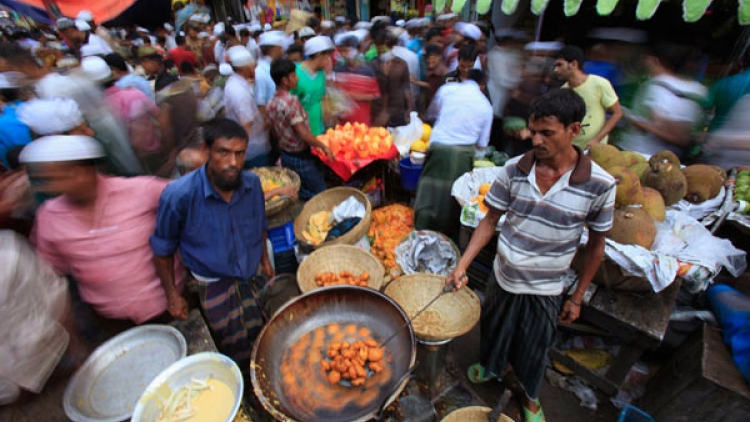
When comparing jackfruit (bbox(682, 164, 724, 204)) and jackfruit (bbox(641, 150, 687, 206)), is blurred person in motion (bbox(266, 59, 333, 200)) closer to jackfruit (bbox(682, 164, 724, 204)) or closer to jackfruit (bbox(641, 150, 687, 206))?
jackfruit (bbox(641, 150, 687, 206))

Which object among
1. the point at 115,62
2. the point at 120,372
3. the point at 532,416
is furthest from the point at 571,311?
the point at 115,62

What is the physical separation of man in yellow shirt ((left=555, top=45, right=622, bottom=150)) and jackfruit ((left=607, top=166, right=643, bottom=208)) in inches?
39.7

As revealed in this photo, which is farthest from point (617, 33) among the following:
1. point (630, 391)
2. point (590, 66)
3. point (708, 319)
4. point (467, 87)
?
point (630, 391)

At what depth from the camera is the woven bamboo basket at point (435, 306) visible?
2746mm

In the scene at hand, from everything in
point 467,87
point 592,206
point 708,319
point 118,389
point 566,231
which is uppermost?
point 467,87

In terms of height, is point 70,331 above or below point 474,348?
above

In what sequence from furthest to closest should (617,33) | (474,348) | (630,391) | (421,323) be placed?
(617,33)
(474,348)
(630,391)
(421,323)

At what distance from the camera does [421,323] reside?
Result: 2830mm

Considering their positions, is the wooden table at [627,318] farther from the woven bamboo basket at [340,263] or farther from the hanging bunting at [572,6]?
the hanging bunting at [572,6]

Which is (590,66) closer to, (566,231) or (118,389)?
(566,231)

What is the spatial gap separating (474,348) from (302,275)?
2003 mm

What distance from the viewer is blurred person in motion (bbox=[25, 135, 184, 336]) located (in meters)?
1.92

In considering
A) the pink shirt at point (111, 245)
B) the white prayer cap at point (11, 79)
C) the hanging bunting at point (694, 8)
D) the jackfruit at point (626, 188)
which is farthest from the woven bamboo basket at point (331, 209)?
the hanging bunting at point (694, 8)

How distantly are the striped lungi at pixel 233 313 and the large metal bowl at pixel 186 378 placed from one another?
691 mm
